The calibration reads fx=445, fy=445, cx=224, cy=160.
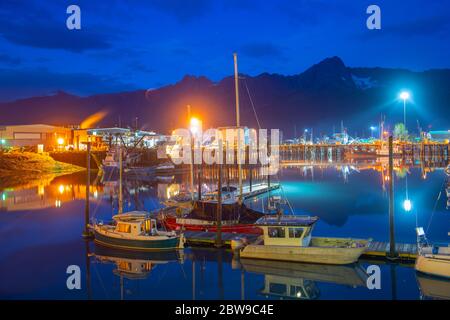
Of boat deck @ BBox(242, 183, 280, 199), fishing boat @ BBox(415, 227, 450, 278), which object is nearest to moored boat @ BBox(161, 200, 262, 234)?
fishing boat @ BBox(415, 227, 450, 278)

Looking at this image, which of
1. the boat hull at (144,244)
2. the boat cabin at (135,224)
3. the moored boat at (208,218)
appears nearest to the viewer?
the boat hull at (144,244)

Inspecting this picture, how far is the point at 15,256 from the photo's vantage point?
22.9 metres

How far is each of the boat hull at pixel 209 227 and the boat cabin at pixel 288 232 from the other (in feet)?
10.9

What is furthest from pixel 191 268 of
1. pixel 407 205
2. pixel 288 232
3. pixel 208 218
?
pixel 407 205

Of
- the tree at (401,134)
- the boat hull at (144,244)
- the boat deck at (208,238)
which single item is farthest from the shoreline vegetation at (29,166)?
the tree at (401,134)

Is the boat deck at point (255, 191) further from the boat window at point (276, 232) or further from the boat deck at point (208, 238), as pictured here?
the boat window at point (276, 232)

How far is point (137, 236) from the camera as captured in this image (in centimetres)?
2136

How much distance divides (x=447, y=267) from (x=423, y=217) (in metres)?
16.7

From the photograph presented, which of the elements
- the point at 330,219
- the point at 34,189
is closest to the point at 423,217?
the point at 330,219

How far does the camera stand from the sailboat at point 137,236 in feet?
69.4

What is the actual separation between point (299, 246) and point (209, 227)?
7483 mm

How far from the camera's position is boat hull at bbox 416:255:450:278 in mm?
16250
